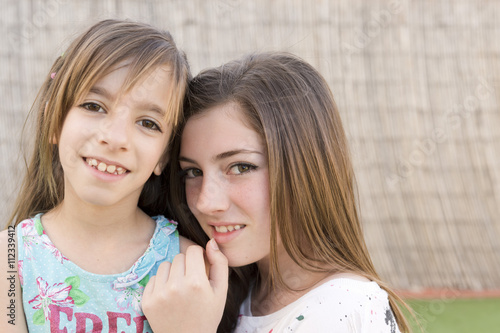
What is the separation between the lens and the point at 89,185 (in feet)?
4.82

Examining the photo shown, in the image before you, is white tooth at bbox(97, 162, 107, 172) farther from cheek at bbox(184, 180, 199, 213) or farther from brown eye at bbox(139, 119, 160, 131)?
cheek at bbox(184, 180, 199, 213)

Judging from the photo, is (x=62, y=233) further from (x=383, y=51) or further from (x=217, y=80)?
(x=383, y=51)

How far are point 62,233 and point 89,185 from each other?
20 cm

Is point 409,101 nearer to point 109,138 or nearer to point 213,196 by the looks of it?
point 213,196

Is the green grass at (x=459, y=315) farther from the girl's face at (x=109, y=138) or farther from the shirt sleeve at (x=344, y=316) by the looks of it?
the girl's face at (x=109, y=138)

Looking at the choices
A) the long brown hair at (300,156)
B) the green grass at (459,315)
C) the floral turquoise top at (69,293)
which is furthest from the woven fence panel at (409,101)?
the floral turquoise top at (69,293)

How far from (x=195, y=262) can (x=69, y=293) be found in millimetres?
329

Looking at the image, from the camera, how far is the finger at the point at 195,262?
154 centimetres

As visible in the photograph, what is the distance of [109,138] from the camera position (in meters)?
1.43

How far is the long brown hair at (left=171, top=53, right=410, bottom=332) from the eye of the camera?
1.62 meters

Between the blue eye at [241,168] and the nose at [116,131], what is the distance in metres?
0.31

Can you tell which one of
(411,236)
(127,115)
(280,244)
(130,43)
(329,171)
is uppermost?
(130,43)

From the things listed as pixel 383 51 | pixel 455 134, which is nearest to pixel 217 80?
pixel 383 51

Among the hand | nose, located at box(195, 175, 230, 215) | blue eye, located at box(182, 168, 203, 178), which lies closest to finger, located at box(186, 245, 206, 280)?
the hand
